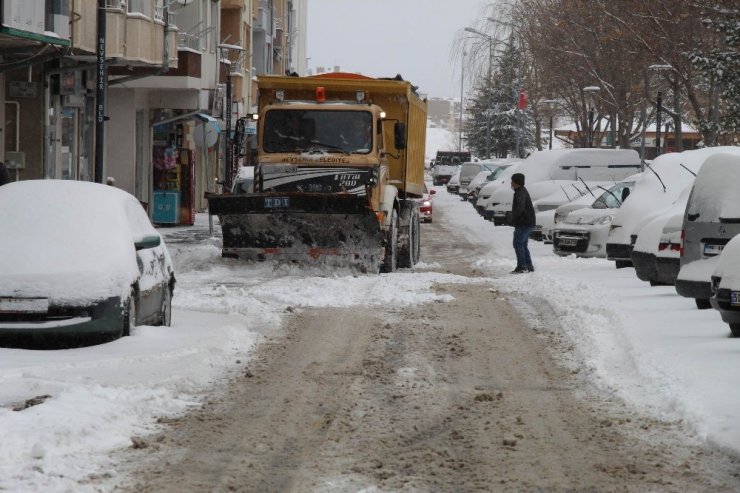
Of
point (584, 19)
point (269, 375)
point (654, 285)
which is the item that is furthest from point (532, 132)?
point (269, 375)

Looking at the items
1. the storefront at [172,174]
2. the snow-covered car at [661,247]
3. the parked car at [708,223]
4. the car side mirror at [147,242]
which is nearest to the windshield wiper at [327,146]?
the snow-covered car at [661,247]

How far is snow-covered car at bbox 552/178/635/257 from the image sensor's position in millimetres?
26141

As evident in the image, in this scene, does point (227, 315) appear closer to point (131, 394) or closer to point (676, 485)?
point (131, 394)

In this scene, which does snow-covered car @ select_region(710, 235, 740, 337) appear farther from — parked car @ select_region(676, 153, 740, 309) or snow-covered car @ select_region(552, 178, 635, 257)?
snow-covered car @ select_region(552, 178, 635, 257)

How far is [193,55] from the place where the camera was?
37938mm

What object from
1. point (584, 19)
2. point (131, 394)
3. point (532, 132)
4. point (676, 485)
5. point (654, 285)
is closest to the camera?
point (676, 485)

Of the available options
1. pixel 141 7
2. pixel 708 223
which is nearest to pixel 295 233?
pixel 708 223

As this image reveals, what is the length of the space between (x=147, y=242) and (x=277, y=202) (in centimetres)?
816

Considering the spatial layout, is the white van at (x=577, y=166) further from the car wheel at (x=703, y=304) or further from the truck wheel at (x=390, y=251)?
the car wheel at (x=703, y=304)

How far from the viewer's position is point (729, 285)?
40.9 feet

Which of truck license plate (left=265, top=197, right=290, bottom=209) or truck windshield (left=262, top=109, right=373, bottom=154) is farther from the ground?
truck windshield (left=262, top=109, right=373, bottom=154)

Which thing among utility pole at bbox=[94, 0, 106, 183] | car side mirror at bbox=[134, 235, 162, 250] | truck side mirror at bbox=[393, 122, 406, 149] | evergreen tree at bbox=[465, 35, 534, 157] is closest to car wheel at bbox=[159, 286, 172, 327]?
car side mirror at bbox=[134, 235, 162, 250]

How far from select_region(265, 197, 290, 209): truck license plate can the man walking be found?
4261 millimetres

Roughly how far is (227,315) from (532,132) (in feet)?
326
